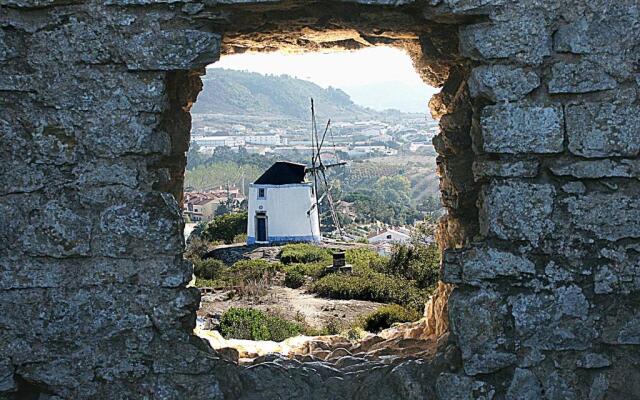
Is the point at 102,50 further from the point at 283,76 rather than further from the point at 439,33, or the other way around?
the point at 283,76

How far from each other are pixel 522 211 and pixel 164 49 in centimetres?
198

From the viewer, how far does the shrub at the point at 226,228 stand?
2406 cm

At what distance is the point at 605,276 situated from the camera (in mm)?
3305

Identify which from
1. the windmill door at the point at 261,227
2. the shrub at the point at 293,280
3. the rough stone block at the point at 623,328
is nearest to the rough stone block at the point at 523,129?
the rough stone block at the point at 623,328

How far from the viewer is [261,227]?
23.7 meters

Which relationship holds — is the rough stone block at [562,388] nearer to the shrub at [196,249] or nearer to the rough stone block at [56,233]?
the rough stone block at [56,233]

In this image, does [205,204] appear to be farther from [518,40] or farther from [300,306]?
[518,40]

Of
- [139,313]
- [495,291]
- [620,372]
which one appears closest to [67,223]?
[139,313]

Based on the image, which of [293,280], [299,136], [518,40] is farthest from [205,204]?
[518,40]

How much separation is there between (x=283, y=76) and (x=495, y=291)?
71641mm

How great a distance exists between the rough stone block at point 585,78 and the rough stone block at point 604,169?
0.36m

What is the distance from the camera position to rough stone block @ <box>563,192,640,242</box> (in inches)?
130

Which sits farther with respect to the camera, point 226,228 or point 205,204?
point 205,204

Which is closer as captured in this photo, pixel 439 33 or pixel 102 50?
pixel 102 50
